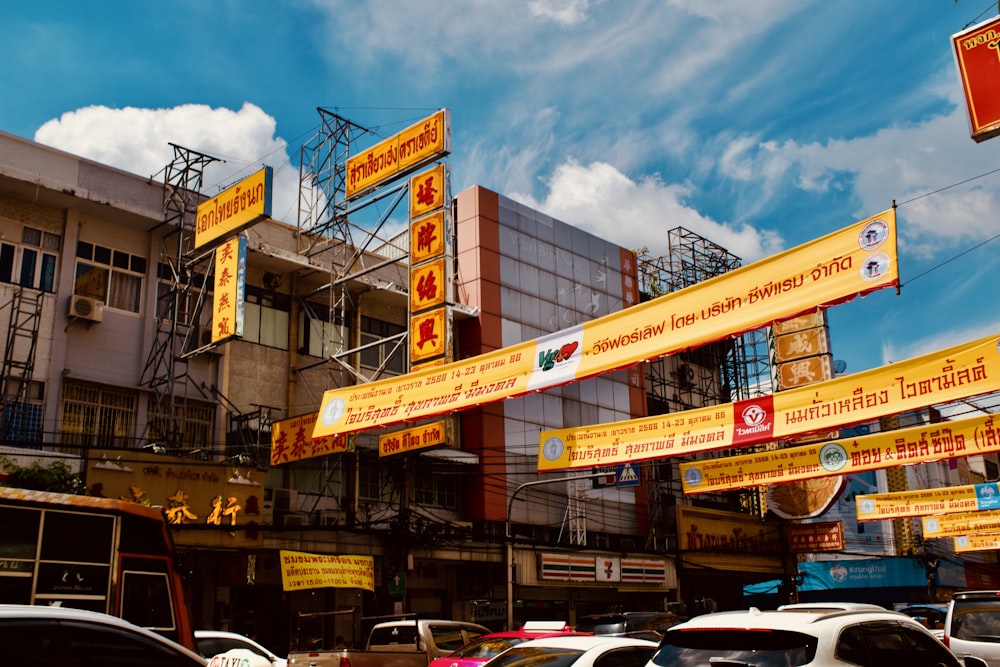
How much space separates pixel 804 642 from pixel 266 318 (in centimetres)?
2602

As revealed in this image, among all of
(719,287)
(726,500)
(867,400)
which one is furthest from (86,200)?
(726,500)

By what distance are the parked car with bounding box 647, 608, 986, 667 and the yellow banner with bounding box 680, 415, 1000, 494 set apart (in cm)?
1274

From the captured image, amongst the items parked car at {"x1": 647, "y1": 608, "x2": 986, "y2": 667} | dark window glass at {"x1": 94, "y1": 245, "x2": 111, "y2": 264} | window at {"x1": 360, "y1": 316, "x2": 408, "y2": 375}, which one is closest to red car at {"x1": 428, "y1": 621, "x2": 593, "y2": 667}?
parked car at {"x1": 647, "y1": 608, "x2": 986, "y2": 667}

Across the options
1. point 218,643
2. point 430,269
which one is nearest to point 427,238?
point 430,269

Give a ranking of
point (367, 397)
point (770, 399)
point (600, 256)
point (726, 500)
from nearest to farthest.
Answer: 1. point (770, 399)
2. point (367, 397)
3. point (600, 256)
4. point (726, 500)

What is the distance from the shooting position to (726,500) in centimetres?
4650

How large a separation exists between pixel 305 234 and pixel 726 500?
26.1 meters

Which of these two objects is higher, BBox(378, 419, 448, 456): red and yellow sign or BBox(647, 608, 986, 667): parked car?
BBox(378, 419, 448, 456): red and yellow sign

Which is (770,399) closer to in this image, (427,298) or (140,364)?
(427,298)

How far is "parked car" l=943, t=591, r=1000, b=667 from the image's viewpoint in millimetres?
11953

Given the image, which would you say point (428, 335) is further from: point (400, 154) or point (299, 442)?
point (400, 154)

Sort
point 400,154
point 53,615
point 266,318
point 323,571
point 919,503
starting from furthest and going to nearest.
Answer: point 266,318, point 919,503, point 400,154, point 323,571, point 53,615

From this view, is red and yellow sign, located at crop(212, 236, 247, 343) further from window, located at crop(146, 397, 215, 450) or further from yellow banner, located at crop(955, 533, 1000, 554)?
yellow banner, located at crop(955, 533, 1000, 554)

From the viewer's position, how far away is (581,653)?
8852mm
